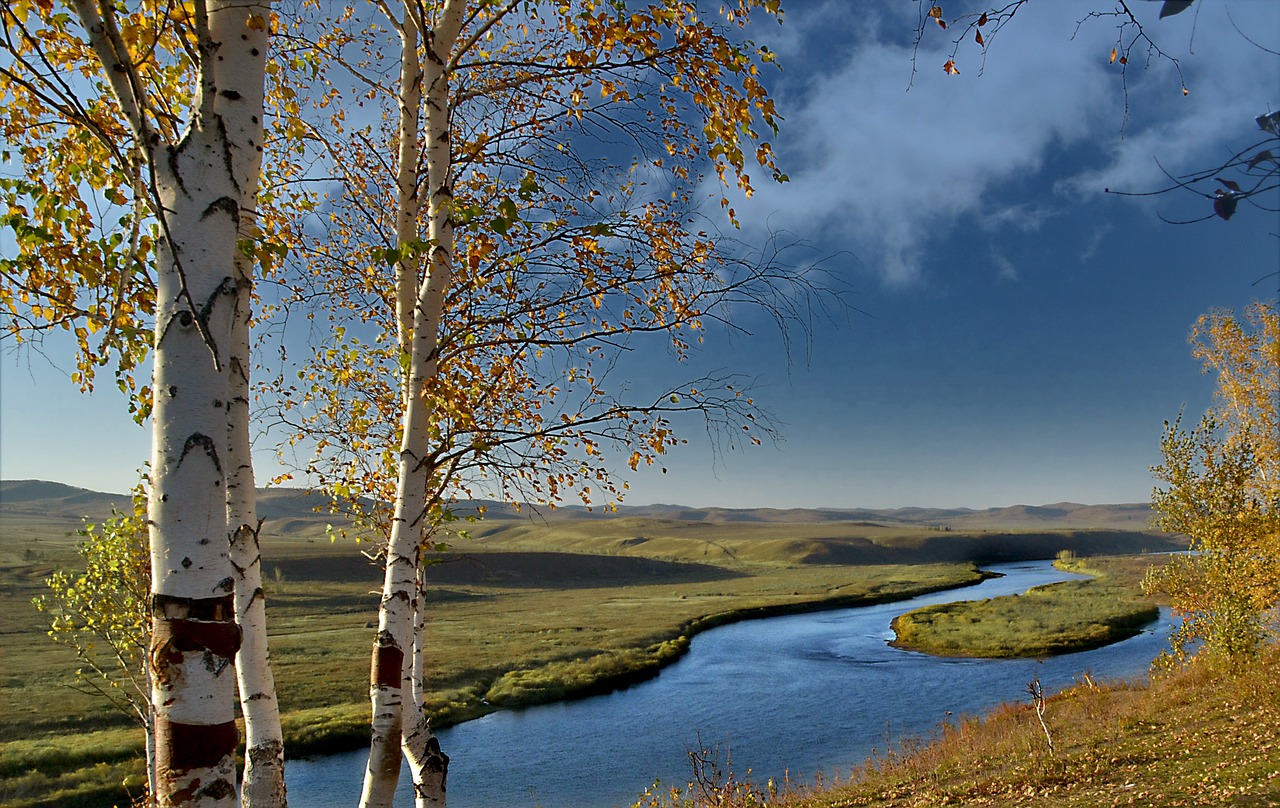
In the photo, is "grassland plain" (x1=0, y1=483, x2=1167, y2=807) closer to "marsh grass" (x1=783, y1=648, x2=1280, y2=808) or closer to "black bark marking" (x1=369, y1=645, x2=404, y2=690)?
"black bark marking" (x1=369, y1=645, x2=404, y2=690)

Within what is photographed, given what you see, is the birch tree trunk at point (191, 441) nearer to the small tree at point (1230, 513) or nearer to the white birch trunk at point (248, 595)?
the white birch trunk at point (248, 595)

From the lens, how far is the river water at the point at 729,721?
25.8 metres

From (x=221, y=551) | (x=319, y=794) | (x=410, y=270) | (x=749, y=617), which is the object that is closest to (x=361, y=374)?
(x=410, y=270)

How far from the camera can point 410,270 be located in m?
7.49

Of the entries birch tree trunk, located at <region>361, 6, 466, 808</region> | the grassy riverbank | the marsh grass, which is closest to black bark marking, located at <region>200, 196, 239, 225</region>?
birch tree trunk, located at <region>361, 6, 466, 808</region>

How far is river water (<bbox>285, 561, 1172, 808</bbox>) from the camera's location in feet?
84.8

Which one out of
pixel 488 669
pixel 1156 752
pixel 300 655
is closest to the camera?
pixel 1156 752

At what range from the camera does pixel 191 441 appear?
3.41 m

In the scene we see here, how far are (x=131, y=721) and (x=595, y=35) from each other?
132ft

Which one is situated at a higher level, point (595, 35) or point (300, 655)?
point (595, 35)

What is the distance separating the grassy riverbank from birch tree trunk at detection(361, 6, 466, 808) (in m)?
47.9

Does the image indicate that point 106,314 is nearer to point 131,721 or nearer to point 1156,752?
point 1156,752

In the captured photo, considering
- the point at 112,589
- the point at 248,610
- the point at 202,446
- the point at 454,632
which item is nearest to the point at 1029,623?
the point at 454,632

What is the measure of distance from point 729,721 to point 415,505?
99.2 feet
